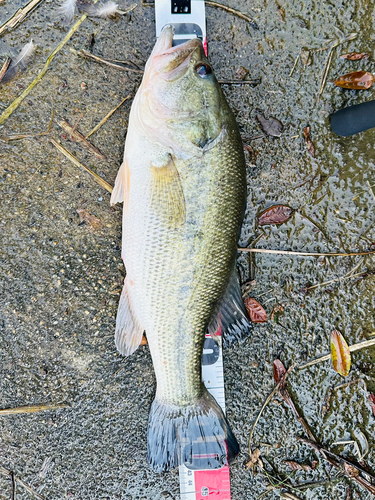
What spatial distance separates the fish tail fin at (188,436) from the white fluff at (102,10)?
251cm

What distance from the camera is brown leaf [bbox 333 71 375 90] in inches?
98.1

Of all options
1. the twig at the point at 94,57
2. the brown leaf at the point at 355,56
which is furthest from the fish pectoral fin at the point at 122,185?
the brown leaf at the point at 355,56

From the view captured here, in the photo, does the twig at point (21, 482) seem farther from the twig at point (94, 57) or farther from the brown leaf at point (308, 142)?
the brown leaf at point (308, 142)

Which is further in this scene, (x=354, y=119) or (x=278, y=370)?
(x=278, y=370)

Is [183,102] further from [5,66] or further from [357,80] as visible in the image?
[357,80]

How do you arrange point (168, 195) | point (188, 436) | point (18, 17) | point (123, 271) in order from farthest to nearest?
point (123, 271) < point (18, 17) < point (188, 436) < point (168, 195)

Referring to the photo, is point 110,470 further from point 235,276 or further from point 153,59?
point 153,59

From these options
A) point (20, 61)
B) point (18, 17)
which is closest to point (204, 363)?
point (20, 61)

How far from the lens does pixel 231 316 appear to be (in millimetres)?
2188

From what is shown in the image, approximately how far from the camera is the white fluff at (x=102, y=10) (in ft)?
7.71

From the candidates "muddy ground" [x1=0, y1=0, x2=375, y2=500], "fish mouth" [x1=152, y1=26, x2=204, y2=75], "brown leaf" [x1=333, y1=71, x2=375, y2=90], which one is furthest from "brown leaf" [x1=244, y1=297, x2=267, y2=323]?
"brown leaf" [x1=333, y1=71, x2=375, y2=90]

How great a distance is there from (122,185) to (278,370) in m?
1.66

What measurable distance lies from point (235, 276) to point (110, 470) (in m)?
1.58

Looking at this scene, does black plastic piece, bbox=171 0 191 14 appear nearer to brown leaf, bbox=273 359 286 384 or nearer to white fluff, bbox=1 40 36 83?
white fluff, bbox=1 40 36 83
